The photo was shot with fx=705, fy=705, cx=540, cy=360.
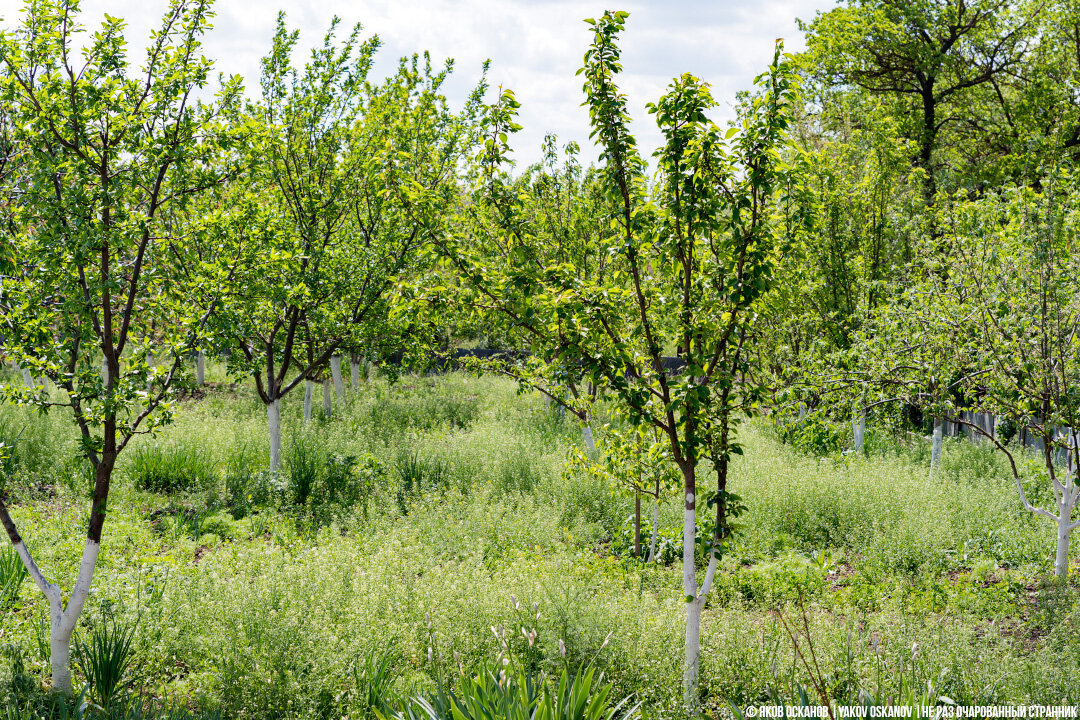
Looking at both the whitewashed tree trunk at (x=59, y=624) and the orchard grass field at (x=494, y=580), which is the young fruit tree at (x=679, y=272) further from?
the whitewashed tree trunk at (x=59, y=624)

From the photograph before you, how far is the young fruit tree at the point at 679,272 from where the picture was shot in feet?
14.2

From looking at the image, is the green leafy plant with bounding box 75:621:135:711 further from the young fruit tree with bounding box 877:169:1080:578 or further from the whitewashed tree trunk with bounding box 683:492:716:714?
the young fruit tree with bounding box 877:169:1080:578

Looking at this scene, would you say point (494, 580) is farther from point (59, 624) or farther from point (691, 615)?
point (59, 624)

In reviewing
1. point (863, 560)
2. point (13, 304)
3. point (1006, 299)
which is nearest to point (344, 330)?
point (13, 304)

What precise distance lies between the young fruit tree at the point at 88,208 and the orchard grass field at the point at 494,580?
4.31ft

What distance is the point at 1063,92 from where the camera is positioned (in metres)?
14.2

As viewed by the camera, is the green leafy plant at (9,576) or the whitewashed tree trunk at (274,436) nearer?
the green leafy plant at (9,576)

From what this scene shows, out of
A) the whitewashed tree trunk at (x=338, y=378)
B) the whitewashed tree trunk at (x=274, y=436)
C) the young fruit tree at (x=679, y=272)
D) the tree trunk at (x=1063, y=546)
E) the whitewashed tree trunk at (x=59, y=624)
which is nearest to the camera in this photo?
the young fruit tree at (x=679, y=272)

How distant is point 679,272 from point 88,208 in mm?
3945

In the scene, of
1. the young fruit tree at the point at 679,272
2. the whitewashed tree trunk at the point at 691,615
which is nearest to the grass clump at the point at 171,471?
the young fruit tree at the point at 679,272

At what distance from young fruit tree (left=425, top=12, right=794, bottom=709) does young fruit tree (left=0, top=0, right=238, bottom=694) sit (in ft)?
7.24

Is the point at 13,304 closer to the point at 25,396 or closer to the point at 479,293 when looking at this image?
the point at 25,396

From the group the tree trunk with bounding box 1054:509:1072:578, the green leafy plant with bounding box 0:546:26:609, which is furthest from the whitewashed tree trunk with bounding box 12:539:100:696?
the tree trunk with bounding box 1054:509:1072:578

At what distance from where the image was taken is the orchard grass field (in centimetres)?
482
